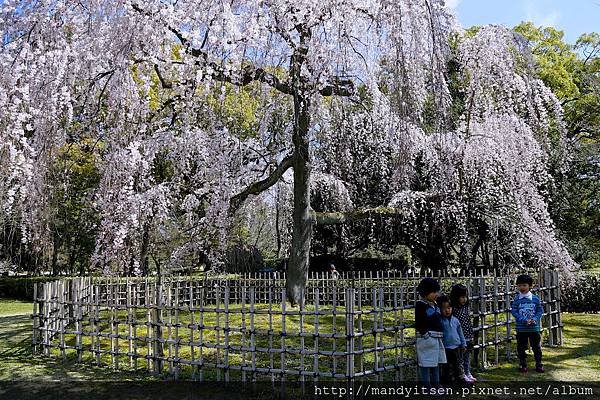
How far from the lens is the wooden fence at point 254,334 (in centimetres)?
457

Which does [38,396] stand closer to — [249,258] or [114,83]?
[114,83]

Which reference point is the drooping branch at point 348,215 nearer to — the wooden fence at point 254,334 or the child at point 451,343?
the wooden fence at point 254,334

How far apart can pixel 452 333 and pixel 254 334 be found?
69.4 inches

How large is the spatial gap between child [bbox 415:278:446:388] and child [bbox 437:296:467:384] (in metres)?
0.22

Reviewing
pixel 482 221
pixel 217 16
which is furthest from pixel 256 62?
pixel 482 221

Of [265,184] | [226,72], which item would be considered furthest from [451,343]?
[265,184]

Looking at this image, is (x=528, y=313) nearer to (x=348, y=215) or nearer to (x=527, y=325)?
(x=527, y=325)

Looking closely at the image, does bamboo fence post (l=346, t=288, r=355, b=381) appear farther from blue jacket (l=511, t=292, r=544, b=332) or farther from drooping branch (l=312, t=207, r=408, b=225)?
drooping branch (l=312, t=207, r=408, b=225)

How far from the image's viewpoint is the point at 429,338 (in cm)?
430

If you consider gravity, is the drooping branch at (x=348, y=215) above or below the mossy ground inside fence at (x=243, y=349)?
above

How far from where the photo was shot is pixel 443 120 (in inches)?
190

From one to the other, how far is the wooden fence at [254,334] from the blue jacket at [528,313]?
324mm

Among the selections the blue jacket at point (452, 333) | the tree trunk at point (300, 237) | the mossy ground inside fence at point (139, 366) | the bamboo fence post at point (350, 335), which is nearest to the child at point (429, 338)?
the blue jacket at point (452, 333)

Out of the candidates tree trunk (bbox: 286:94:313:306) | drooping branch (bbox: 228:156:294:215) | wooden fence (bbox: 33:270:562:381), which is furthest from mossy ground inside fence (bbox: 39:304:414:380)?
drooping branch (bbox: 228:156:294:215)
